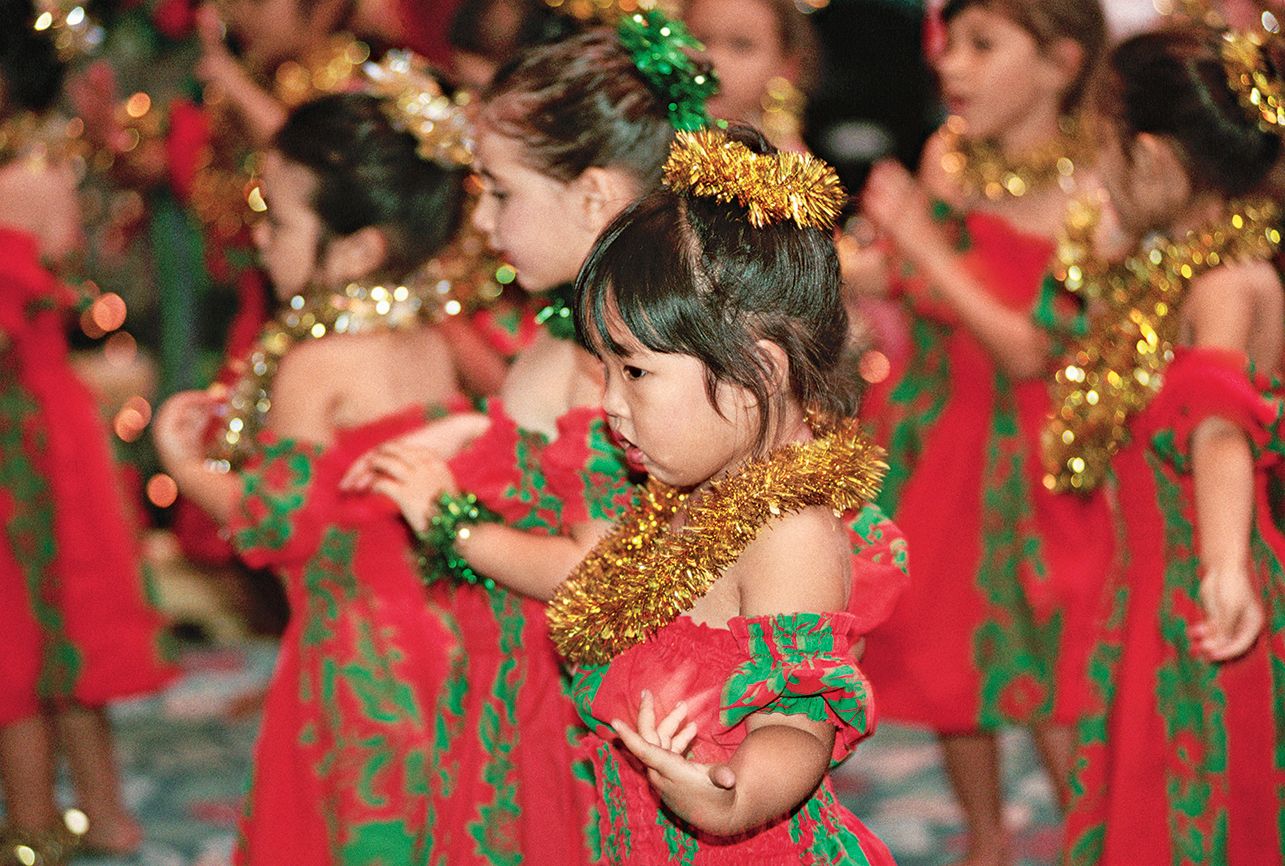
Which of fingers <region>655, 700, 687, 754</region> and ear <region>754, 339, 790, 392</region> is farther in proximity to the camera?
ear <region>754, 339, 790, 392</region>

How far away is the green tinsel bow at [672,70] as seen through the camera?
207cm

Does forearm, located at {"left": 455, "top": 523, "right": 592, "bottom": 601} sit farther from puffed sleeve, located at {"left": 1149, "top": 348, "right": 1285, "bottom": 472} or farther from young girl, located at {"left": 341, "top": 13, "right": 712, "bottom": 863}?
puffed sleeve, located at {"left": 1149, "top": 348, "right": 1285, "bottom": 472}

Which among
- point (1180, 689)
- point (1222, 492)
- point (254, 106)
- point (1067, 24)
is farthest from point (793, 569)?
point (254, 106)

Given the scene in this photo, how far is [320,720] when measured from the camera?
2.53m

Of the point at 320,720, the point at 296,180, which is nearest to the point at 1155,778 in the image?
the point at 320,720

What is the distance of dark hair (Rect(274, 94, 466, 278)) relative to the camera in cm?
266

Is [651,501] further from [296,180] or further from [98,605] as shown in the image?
[98,605]

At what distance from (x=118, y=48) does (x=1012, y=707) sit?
4.00m

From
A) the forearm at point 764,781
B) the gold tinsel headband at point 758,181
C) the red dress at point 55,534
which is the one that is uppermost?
the gold tinsel headband at point 758,181

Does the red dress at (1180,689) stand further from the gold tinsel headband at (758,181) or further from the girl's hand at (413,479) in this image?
the girl's hand at (413,479)

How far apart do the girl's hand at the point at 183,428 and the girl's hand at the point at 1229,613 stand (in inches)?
64.8

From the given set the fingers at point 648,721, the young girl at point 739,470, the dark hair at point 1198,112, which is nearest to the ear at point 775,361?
the young girl at point 739,470

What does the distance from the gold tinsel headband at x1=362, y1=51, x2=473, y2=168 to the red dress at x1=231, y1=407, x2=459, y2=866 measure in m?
0.46

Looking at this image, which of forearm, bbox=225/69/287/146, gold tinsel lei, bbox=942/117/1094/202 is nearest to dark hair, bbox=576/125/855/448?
gold tinsel lei, bbox=942/117/1094/202
